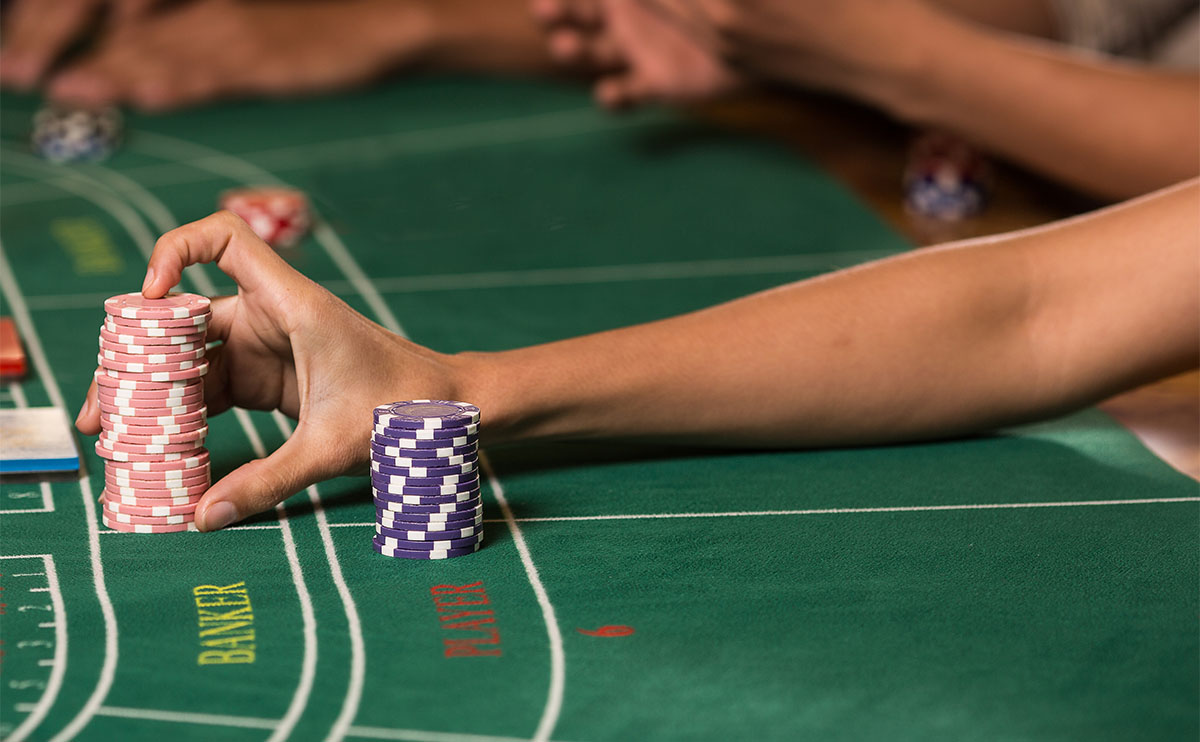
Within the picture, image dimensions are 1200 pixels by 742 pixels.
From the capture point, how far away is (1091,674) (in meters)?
1.54

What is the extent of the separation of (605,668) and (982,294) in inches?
31.6

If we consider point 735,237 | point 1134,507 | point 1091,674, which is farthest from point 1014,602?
point 735,237

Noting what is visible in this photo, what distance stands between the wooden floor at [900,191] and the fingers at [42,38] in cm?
173

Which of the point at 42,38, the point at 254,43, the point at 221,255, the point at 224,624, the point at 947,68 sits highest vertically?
the point at 947,68

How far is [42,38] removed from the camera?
180 inches

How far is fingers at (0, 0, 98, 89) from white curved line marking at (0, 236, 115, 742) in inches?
66.2

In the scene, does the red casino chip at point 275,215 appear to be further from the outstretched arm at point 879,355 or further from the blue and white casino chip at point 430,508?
the blue and white casino chip at point 430,508

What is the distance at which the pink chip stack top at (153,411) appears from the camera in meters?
1.76

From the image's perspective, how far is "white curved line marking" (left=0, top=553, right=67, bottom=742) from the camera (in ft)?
4.54

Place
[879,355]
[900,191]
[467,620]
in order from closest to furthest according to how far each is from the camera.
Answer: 1. [467,620]
2. [879,355]
3. [900,191]

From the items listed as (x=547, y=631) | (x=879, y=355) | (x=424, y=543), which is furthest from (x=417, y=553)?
(x=879, y=355)

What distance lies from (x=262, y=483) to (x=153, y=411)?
14 centimetres

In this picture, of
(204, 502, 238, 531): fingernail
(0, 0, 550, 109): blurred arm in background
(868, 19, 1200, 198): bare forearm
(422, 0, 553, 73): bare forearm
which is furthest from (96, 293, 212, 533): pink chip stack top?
(422, 0, 553, 73): bare forearm

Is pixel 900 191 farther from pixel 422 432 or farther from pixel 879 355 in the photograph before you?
pixel 422 432
